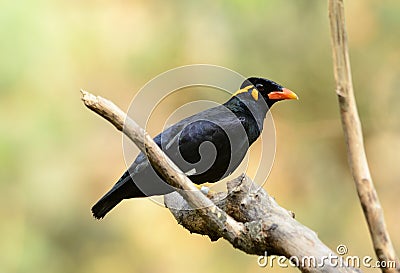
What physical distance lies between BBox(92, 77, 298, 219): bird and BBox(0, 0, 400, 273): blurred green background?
11.8 feet

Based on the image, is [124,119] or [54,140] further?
[54,140]

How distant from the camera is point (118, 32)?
8.15 m

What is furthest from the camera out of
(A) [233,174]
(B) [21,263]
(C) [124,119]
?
(B) [21,263]

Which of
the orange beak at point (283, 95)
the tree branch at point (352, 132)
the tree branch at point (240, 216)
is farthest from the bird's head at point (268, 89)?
the tree branch at point (352, 132)

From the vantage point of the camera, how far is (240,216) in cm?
364

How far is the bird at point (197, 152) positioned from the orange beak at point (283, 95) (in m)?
0.24

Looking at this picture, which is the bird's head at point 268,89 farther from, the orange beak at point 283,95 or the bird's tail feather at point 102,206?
the bird's tail feather at point 102,206

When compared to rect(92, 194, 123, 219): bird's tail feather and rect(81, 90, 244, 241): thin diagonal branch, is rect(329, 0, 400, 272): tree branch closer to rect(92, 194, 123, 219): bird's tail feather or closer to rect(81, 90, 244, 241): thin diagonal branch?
rect(81, 90, 244, 241): thin diagonal branch

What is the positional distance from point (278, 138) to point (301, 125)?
1.01ft

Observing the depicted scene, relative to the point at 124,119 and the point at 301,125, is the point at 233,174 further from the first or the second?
the point at 301,125

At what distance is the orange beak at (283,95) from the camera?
445 centimetres

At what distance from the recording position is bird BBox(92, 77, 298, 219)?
13.0 feet

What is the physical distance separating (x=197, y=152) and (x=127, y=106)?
3823mm

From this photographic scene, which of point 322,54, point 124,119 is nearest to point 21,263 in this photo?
point 322,54
